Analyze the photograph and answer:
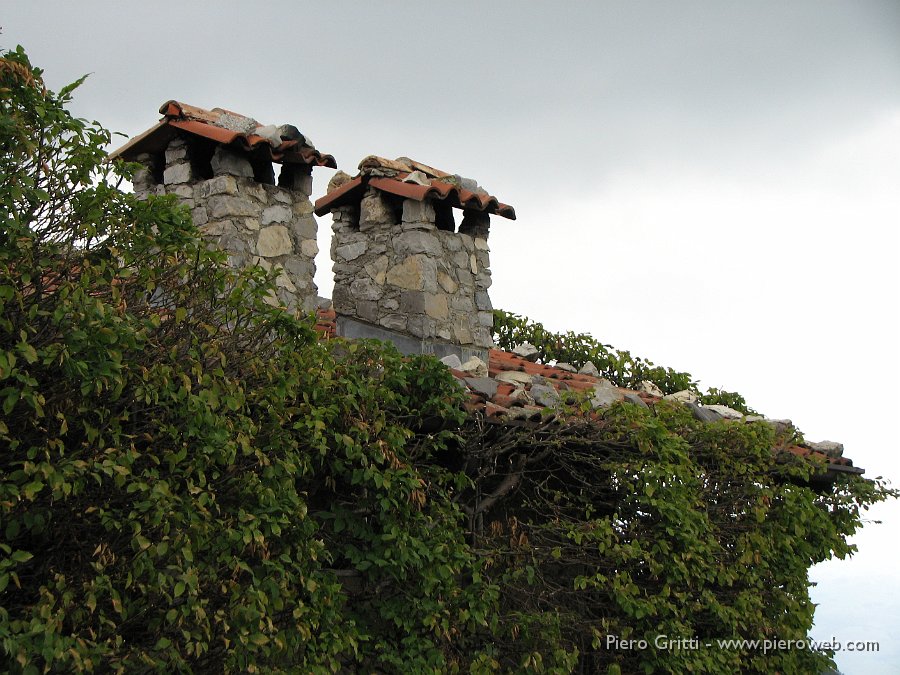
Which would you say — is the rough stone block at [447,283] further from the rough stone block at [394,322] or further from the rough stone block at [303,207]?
the rough stone block at [303,207]

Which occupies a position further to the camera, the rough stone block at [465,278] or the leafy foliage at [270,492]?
the rough stone block at [465,278]

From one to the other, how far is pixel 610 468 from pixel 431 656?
2.27 m

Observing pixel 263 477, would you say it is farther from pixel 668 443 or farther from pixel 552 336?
pixel 552 336

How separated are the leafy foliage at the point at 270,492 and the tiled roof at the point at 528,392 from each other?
8.9 inches

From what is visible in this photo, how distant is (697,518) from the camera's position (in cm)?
832

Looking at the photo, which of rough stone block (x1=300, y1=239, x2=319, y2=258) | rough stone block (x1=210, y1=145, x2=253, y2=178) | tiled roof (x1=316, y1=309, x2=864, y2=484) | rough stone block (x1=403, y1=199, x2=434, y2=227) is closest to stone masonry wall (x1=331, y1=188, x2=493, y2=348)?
rough stone block (x1=403, y1=199, x2=434, y2=227)

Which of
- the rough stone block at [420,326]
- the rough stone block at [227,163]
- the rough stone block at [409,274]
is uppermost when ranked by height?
the rough stone block at [227,163]

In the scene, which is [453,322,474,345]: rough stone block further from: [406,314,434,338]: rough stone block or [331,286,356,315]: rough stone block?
[331,286,356,315]: rough stone block

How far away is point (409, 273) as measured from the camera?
973cm

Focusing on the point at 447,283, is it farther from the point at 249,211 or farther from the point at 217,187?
the point at 217,187

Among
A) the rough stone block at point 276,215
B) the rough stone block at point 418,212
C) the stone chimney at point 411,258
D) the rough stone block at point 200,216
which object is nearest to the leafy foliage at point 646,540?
the stone chimney at point 411,258

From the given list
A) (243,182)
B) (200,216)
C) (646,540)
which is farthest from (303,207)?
(646,540)

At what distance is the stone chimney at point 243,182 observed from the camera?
826cm

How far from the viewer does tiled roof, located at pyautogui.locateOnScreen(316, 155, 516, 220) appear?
9.84m
